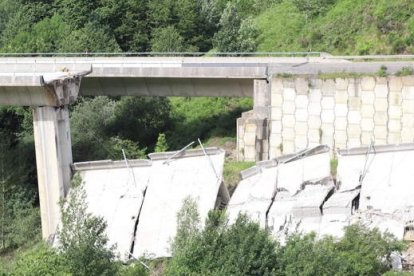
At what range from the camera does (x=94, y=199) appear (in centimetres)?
2602

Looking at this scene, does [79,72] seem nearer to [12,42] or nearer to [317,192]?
[317,192]

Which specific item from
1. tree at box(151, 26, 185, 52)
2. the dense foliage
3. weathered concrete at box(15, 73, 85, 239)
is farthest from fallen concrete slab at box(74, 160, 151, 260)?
tree at box(151, 26, 185, 52)

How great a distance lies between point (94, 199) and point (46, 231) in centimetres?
247

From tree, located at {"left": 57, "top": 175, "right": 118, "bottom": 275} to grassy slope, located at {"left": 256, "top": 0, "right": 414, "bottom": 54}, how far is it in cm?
2097

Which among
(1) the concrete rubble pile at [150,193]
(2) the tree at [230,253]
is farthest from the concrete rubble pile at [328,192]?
(2) the tree at [230,253]

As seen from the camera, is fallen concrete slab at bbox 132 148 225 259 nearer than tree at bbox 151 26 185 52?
Yes

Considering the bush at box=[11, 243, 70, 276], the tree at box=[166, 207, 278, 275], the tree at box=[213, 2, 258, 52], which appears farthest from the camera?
the tree at box=[213, 2, 258, 52]

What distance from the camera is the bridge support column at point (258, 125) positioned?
2745 centimetres

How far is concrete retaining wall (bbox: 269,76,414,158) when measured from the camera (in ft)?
84.6

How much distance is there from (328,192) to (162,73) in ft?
31.4

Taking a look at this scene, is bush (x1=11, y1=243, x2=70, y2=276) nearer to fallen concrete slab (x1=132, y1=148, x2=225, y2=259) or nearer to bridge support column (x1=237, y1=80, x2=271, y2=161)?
fallen concrete slab (x1=132, y1=148, x2=225, y2=259)

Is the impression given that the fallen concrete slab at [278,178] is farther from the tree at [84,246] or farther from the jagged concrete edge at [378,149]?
the tree at [84,246]

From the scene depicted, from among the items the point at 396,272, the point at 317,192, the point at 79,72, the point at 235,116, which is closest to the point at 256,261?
the point at 396,272

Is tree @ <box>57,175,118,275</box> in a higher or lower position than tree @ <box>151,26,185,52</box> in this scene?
lower
